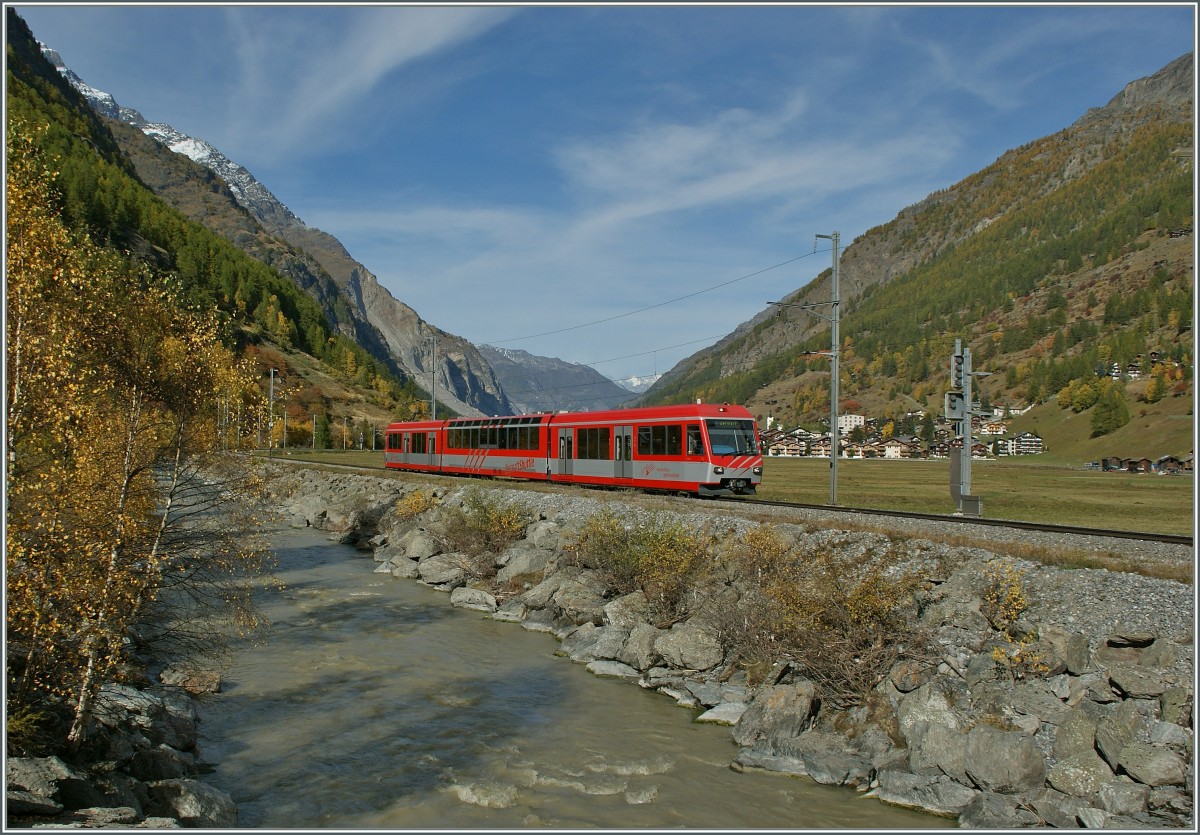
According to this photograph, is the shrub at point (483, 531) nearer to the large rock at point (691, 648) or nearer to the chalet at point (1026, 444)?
the large rock at point (691, 648)

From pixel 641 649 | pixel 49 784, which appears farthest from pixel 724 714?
pixel 49 784

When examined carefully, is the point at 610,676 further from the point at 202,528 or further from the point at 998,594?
the point at 202,528

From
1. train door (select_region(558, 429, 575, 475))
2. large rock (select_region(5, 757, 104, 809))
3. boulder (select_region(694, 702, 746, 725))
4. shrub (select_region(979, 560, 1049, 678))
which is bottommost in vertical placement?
boulder (select_region(694, 702, 746, 725))

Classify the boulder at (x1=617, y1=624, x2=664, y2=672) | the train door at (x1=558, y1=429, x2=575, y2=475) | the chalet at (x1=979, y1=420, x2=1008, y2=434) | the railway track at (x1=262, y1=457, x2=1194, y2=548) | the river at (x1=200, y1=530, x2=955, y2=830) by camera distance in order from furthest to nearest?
the chalet at (x1=979, y1=420, x2=1008, y2=434) → the train door at (x1=558, y1=429, x2=575, y2=475) → the boulder at (x1=617, y1=624, x2=664, y2=672) → the railway track at (x1=262, y1=457, x2=1194, y2=548) → the river at (x1=200, y1=530, x2=955, y2=830)

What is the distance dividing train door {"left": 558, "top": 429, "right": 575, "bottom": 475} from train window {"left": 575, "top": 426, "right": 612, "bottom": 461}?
544 mm

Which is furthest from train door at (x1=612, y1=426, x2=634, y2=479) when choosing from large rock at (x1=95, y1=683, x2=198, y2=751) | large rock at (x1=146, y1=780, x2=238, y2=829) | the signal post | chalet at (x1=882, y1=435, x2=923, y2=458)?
chalet at (x1=882, y1=435, x2=923, y2=458)

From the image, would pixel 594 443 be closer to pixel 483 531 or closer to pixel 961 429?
pixel 483 531

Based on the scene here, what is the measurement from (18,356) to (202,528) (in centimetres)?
406

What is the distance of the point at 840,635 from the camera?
48.4 feet

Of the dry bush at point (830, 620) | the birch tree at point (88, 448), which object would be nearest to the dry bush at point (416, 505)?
the dry bush at point (830, 620)

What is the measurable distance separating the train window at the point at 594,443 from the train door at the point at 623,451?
46 cm

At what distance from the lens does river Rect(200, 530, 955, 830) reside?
11.1 meters

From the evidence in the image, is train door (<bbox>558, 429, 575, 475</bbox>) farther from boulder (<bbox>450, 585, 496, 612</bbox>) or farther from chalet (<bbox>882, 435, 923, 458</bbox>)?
chalet (<bbox>882, 435, 923, 458</bbox>)

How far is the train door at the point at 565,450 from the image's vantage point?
37188 millimetres
